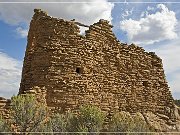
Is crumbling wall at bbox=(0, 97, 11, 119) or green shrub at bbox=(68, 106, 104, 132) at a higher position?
crumbling wall at bbox=(0, 97, 11, 119)

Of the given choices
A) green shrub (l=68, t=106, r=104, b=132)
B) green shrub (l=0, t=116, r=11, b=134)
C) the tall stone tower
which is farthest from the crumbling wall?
green shrub (l=68, t=106, r=104, b=132)

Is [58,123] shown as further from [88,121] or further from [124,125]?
[124,125]

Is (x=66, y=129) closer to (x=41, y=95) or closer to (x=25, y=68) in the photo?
(x=41, y=95)

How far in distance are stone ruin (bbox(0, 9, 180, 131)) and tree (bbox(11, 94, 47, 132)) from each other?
1.04m

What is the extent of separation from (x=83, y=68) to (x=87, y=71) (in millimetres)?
279

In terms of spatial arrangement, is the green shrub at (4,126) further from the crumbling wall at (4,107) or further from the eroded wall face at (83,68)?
the eroded wall face at (83,68)

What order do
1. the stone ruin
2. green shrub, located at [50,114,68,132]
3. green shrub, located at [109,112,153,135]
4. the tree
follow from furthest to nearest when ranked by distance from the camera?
1. the stone ruin
2. green shrub, located at [109,112,153,135]
3. green shrub, located at [50,114,68,132]
4. the tree

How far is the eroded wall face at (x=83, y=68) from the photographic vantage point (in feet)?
56.1

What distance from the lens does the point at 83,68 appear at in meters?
17.6

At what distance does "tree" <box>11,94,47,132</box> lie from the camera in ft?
47.2

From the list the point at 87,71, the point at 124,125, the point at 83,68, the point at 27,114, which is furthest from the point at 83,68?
the point at 27,114

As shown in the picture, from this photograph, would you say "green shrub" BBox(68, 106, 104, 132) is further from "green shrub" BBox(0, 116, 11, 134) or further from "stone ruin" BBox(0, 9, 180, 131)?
"green shrub" BBox(0, 116, 11, 134)

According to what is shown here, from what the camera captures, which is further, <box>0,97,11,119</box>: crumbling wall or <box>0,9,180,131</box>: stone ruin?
<box>0,9,180,131</box>: stone ruin

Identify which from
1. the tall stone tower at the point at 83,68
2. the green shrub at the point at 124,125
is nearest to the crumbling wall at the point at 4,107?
the tall stone tower at the point at 83,68
